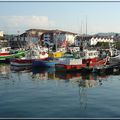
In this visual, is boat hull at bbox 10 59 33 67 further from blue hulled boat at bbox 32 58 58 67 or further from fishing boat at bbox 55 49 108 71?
fishing boat at bbox 55 49 108 71

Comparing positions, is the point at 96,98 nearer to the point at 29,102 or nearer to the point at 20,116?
the point at 29,102

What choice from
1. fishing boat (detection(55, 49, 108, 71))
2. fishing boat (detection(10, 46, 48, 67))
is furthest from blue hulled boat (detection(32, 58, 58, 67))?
fishing boat (detection(10, 46, 48, 67))

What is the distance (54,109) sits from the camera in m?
20.0

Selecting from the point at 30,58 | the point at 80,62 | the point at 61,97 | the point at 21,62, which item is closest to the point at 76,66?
the point at 80,62

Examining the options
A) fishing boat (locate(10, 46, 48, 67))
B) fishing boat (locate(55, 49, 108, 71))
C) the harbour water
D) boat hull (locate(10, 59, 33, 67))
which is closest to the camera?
the harbour water

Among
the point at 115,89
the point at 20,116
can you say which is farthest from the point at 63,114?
the point at 115,89

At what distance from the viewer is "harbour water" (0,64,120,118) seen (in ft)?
62.4

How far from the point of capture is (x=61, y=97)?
24.1 metres

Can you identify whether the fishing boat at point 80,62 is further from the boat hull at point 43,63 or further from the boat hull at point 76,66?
the boat hull at point 43,63

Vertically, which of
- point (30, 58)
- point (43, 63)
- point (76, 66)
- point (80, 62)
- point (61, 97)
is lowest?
point (61, 97)

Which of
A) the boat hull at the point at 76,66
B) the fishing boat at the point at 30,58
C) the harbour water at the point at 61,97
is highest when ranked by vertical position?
the fishing boat at the point at 30,58

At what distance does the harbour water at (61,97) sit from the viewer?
749 inches

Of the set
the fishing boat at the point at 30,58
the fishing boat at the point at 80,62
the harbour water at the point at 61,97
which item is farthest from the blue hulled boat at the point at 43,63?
the harbour water at the point at 61,97

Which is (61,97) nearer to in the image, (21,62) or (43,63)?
(43,63)
